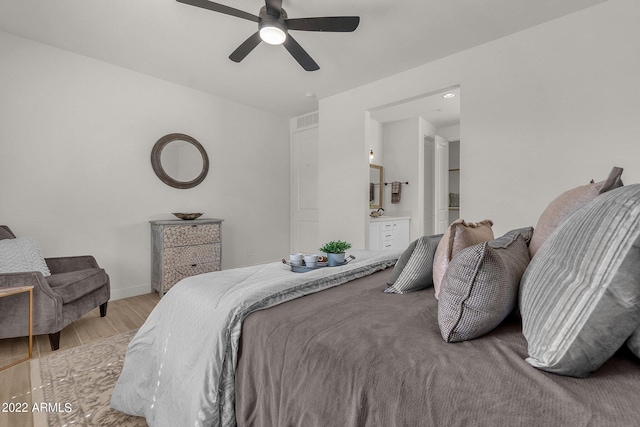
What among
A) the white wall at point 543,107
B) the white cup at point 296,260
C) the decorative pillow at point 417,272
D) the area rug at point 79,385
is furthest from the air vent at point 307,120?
the decorative pillow at point 417,272

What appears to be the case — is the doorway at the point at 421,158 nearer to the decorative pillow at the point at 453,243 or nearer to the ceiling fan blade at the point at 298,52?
the ceiling fan blade at the point at 298,52

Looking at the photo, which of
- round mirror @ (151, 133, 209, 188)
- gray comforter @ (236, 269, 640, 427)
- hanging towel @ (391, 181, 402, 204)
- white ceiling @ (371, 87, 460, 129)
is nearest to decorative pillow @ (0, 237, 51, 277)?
round mirror @ (151, 133, 209, 188)

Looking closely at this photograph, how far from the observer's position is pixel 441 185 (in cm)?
582

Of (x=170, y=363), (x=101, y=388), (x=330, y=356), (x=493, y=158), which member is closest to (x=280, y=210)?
(x=493, y=158)

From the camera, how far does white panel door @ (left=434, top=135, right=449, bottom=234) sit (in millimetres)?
5707

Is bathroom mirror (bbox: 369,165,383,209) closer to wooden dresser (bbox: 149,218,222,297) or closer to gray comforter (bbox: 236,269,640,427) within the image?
wooden dresser (bbox: 149,218,222,297)

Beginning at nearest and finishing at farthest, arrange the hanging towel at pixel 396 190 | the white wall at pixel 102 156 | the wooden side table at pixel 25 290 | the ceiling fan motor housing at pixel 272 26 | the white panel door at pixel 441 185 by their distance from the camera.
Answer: the wooden side table at pixel 25 290 < the ceiling fan motor housing at pixel 272 26 < the white wall at pixel 102 156 < the hanging towel at pixel 396 190 < the white panel door at pixel 441 185

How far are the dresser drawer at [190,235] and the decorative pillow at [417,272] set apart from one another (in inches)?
116

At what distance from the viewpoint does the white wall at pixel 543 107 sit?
2.40 meters

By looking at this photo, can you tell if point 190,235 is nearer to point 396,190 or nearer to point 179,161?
point 179,161

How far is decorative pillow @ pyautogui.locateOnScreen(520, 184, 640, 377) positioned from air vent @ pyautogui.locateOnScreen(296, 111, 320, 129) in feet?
15.1

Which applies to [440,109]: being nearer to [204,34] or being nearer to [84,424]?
[204,34]

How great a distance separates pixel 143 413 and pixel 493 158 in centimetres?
328

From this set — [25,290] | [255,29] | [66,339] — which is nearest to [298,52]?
[255,29]
